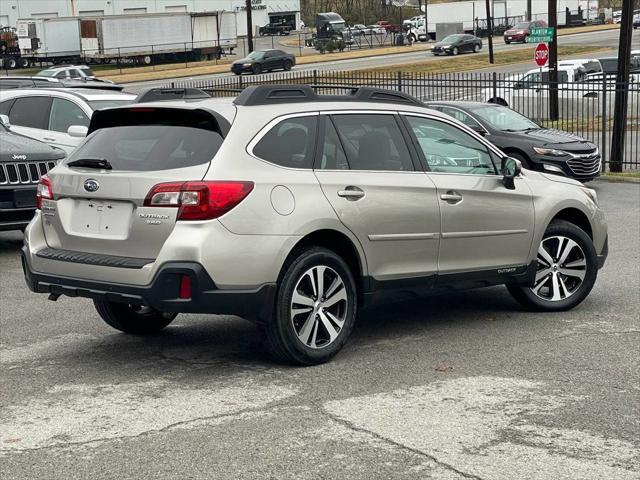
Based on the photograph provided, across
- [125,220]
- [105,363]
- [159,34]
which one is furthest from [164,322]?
[159,34]

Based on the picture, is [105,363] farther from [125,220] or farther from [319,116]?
[319,116]

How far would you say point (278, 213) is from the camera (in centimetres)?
685

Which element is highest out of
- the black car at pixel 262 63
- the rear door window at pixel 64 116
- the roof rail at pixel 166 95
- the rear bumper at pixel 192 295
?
the roof rail at pixel 166 95

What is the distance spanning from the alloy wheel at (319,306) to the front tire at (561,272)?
6.69 feet

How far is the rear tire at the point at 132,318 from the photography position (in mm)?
8070

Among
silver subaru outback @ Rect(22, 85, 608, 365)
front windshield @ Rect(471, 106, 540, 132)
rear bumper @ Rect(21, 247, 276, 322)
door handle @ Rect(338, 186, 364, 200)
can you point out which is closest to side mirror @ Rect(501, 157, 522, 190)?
silver subaru outback @ Rect(22, 85, 608, 365)

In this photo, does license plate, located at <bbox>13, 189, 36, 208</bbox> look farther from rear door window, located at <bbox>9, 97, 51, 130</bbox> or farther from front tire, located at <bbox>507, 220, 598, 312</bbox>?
front tire, located at <bbox>507, 220, 598, 312</bbox>

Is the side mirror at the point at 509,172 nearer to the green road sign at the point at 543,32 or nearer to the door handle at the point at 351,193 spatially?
the door handle at the point at 351,193

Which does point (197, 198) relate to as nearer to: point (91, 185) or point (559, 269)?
point (91, 185)

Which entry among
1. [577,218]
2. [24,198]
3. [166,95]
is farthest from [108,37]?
[166,95]

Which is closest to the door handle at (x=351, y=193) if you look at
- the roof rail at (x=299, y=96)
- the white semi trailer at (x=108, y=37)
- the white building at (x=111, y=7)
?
the roof rail at (x=299, y=96)

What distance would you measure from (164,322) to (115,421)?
2.34 metres

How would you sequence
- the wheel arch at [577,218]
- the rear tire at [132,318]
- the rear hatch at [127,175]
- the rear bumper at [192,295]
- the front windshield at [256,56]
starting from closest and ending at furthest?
the rear bumper at [192,295] < the rear hatch at [127,175] < the rear tire at [132,318] < the wheel arch at [577,218] < the front windshield at [256,56]

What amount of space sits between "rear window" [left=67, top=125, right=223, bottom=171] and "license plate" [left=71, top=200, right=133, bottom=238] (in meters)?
0.25
